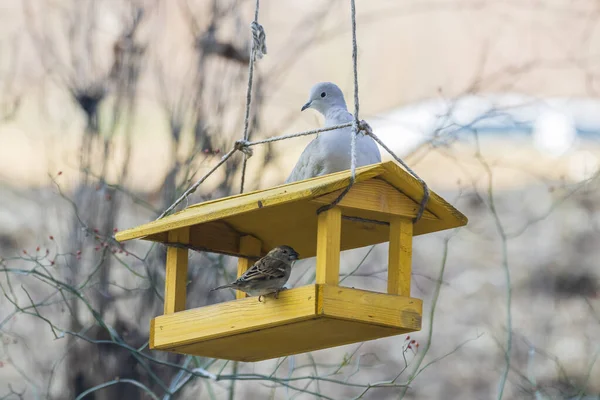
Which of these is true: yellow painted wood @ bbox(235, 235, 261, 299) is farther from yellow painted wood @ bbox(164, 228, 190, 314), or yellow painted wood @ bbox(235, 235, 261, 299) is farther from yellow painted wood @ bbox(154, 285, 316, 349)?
yellow painted wood @ bbox(154, 285, 316, 349)

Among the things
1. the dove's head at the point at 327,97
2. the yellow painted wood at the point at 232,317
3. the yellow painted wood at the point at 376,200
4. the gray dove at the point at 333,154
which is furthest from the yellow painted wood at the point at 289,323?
the dove's head at the point at 327,97

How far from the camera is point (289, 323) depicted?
310 centimetres

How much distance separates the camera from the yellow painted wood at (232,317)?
3059 mm

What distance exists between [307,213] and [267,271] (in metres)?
0.25

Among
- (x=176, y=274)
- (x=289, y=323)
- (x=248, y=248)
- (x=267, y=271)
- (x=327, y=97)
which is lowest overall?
(x=289, y=323)

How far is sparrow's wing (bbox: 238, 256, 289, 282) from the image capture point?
10.5 ft

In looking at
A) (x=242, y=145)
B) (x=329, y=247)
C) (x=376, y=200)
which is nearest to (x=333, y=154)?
(x=242, y=145)

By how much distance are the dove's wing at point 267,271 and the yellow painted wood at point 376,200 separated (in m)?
0.23

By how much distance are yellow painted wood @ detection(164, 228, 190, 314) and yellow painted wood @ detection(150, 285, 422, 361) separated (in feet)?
0.44

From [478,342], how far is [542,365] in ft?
1.98

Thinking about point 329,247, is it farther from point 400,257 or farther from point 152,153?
point 152,153

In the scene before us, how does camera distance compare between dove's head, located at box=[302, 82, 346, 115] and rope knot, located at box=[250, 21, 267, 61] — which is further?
dove's head, located at box=[302, 82, 346, 115]

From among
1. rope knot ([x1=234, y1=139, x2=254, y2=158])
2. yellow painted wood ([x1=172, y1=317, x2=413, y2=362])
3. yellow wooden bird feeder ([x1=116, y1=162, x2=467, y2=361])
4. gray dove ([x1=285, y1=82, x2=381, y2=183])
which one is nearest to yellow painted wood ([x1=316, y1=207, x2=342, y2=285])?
yellow wooden bird feeder ([x1=116, y1=162, x2=467, y2=361])

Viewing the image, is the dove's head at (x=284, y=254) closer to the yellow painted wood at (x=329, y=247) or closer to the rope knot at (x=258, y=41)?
the yellow painted wood at (x=329, y=247)
